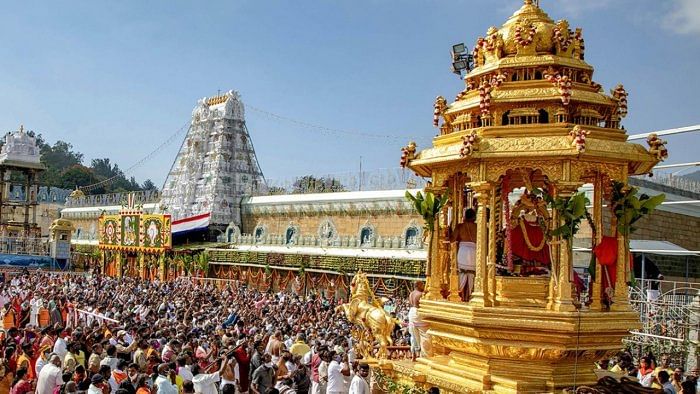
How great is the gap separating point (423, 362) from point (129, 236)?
39638mm

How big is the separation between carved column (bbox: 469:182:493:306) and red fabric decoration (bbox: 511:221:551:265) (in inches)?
40.4

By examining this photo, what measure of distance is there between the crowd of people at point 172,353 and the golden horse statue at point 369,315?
50 centimetres

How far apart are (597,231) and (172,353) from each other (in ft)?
21.7

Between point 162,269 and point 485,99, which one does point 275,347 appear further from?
point 162,269

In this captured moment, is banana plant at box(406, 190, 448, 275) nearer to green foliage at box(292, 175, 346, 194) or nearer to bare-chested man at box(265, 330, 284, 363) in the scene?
bare-chested man at box(265, 330, 284, 363)

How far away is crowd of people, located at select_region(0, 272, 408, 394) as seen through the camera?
8.56 meters

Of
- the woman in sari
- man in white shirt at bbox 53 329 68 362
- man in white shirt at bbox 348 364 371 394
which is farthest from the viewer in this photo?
the woman in sari

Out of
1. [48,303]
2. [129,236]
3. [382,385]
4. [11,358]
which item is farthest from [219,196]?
[382,385]

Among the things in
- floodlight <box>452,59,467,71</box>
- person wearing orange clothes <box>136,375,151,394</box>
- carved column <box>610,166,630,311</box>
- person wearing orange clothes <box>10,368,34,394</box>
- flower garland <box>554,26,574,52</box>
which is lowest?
person wearing orange clothes <box>10,368,34,394</box>

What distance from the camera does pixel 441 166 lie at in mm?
7680

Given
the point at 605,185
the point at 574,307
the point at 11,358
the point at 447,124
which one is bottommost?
the point at 11,358

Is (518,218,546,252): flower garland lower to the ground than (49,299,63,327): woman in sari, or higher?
higher

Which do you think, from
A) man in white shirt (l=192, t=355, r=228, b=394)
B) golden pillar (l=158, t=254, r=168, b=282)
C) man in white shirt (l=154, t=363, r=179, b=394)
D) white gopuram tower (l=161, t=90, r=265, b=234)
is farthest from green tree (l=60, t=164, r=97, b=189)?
man in white shirt (l=154, t=363, r=179, b=394)

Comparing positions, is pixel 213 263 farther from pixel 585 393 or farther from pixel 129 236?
pixel 585 393
